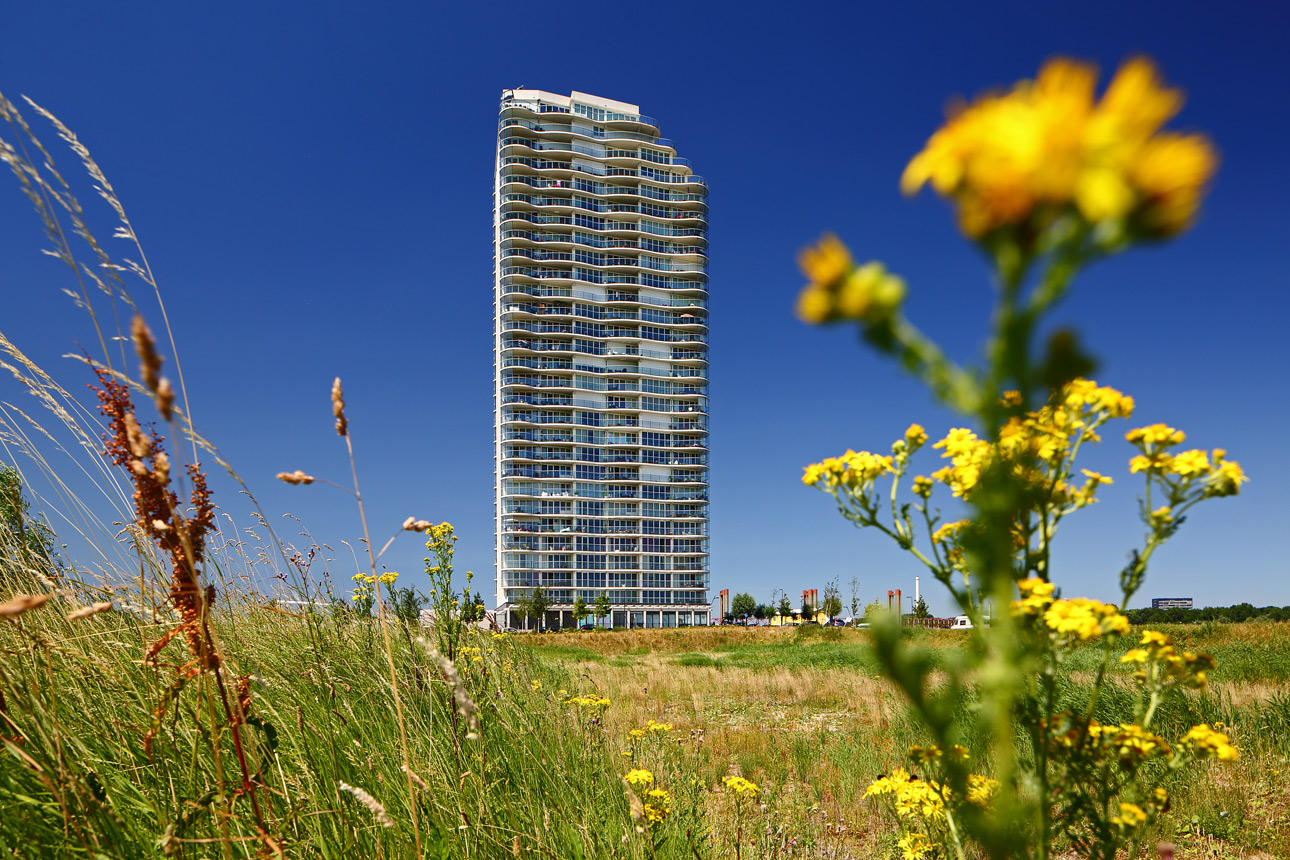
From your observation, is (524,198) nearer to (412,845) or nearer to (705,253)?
(705,253)

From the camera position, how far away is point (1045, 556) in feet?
4.01

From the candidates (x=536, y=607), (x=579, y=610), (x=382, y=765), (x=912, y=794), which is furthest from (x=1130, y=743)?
(x=579, y=610)

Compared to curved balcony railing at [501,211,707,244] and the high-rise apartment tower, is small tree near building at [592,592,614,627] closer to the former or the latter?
the high-rise apartment tower

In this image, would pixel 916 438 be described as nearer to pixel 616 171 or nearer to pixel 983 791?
pixel 983 791

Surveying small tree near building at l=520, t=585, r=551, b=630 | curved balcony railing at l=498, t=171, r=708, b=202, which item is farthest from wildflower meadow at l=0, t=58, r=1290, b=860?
curved balcony railing at l=498, t=171, r=708, b=202

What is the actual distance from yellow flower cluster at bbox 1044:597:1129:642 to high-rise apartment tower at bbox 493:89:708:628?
65262 mm

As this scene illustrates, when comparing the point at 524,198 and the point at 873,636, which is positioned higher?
the point at 524,198

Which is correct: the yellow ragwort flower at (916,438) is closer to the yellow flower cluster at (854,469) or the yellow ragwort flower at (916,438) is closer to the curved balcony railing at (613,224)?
the yellow flower cluster at (854,469)

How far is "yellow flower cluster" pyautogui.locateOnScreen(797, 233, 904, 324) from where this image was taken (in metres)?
0.50

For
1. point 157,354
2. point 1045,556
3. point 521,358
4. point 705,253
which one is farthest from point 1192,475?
point 705,253

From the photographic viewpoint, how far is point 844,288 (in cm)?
51

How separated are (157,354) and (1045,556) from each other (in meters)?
1.55

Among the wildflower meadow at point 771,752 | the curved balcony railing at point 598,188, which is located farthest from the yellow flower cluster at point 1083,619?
the curved balcony railing at point 598,188

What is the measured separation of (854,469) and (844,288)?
93 cm
